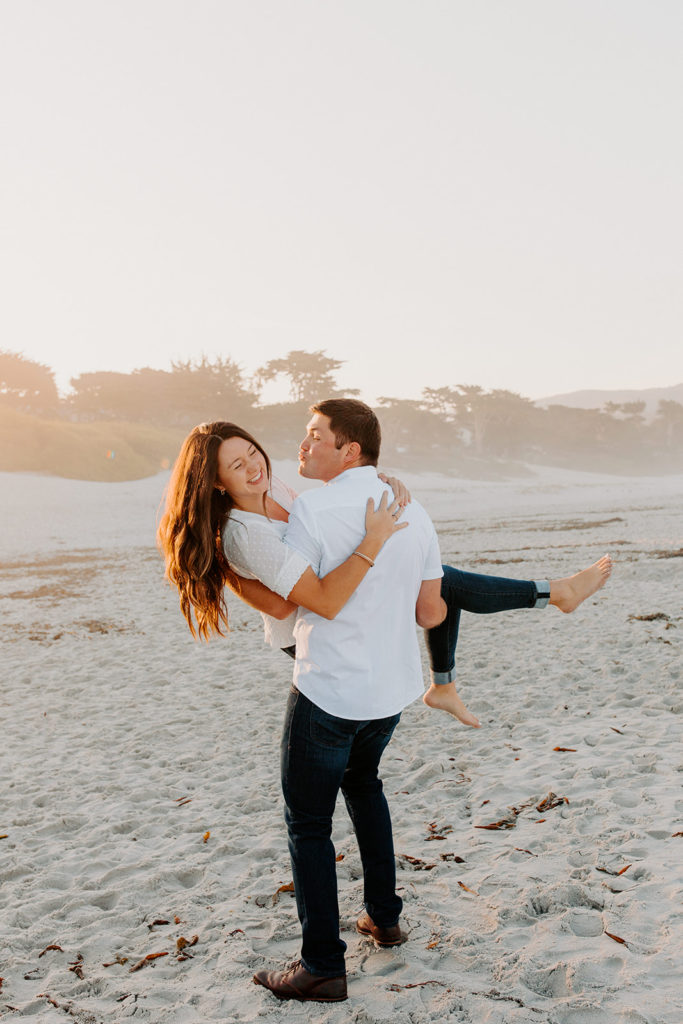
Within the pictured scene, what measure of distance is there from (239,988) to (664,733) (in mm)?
3558

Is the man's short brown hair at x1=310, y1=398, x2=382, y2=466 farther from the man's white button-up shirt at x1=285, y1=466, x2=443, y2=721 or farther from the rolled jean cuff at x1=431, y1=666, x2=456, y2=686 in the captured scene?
the rolled jean cuff at x1=431, y1=666, x2=456, y2=686

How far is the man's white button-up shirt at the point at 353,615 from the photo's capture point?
2213 mm

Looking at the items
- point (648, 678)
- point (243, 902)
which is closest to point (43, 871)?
point (243, 902)

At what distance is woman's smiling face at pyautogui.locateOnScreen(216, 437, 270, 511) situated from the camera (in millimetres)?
2285

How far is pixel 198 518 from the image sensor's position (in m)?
2.26

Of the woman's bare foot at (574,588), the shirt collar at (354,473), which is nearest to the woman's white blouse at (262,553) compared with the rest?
the shirt collar at (354,473)

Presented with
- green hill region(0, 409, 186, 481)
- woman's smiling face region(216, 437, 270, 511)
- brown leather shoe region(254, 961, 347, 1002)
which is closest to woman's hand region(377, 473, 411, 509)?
woman's smiling face region(216, 437, 270, 511)

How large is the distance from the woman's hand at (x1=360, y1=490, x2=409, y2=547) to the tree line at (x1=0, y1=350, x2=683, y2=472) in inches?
2054

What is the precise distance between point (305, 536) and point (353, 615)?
28cm

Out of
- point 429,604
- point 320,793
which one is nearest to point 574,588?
point 429,604

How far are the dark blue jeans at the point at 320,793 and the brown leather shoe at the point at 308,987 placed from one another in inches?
1.2

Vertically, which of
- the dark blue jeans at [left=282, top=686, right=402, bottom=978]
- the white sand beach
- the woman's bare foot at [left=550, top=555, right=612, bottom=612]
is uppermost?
the woman's bare foot at [left=550, top=555, right=612, bottom=612]

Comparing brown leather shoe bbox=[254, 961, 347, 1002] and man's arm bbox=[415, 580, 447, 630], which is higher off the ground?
man's arm bbox=[415, 580, 447, 630]

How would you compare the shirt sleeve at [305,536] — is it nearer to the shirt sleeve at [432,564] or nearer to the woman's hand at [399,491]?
the woman's hand at [399,491]
